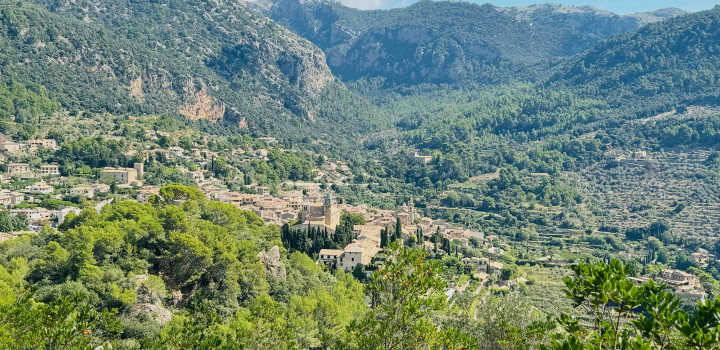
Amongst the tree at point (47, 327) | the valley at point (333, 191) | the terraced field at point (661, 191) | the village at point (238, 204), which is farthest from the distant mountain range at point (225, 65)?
the tree at point (47, 327)

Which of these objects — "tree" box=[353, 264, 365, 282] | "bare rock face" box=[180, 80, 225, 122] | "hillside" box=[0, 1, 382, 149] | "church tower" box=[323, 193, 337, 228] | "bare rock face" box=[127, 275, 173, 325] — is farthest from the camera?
"bare rock face" box=[180, 80, 225, 122]

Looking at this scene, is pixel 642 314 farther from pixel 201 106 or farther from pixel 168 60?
pixel 168 60

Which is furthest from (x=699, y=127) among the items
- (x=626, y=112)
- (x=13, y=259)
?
(x=13, y=259)

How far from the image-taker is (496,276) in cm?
5506

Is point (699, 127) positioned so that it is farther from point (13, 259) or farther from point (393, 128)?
point (13, 259)

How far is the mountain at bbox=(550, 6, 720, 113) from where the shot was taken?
12775cm

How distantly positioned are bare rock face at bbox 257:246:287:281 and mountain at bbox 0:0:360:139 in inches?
2583

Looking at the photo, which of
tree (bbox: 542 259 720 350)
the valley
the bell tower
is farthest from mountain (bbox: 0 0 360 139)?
tree (bbox: 542 259 720 350)

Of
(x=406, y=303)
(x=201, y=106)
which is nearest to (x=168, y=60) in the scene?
(x=201, y=106)

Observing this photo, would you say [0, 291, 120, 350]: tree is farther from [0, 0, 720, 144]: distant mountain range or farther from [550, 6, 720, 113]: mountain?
[550, 6, 720, 113]: mountain

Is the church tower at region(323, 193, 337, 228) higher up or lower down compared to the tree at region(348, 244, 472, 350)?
lower down

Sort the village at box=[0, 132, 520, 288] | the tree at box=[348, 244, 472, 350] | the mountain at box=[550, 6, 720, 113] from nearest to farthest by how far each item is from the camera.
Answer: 1. the tree at box=[348, 244, 472, 350]
2. the village at box=[0, 132, 520, 288]
3. the mountain at box=[550, 6, 720, 113]

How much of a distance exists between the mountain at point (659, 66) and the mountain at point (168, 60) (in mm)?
64825

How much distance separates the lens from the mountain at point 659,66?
5030 inches
